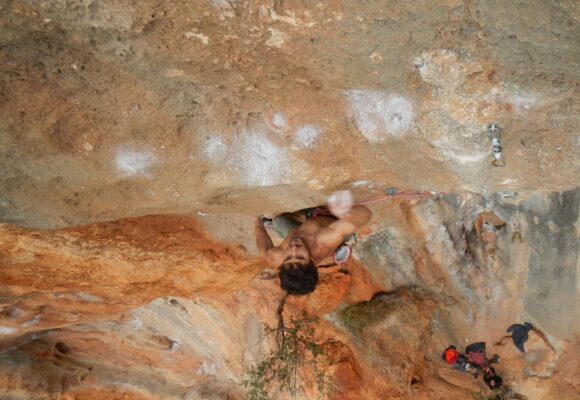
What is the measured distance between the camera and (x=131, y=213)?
3.01m

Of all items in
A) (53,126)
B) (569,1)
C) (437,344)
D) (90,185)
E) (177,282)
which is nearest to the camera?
(569,1)

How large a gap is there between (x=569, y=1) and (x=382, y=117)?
3.10 feet

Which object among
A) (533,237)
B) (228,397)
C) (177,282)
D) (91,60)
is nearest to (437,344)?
(533,237)

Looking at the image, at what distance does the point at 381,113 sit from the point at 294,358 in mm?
4091

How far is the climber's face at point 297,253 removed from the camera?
3.60 m

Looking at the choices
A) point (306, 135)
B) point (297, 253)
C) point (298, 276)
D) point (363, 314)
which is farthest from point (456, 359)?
point (306, 135)

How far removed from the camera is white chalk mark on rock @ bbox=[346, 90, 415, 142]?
2.21 m

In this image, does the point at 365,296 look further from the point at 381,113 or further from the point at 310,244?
the point at 381,113

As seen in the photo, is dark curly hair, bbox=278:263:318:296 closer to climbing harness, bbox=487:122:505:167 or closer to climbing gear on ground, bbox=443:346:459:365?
climbing harness, bbox=487:122:505:167

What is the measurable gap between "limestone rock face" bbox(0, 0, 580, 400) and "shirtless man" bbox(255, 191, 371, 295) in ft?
0.72

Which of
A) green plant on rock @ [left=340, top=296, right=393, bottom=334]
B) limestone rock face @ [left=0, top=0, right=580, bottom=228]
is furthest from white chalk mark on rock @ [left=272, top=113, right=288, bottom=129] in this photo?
green plant on rock @ [left=340, top=296, right=393, bottom=334]

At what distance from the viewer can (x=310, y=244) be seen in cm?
369

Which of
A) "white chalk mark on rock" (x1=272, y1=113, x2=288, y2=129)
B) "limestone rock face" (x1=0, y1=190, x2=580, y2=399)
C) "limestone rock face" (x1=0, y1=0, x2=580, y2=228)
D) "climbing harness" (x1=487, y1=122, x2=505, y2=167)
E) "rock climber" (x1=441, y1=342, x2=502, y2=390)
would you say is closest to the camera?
"limestone rock face" (x1=0, y1=0, x2=580, y2=228)

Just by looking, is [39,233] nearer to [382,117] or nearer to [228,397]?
[382,117]
